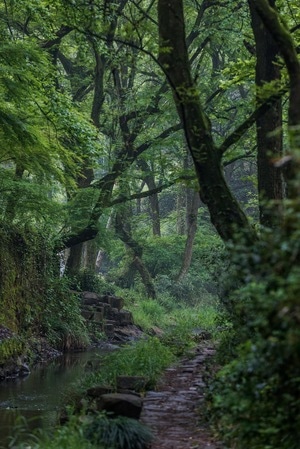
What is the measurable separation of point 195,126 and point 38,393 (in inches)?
215

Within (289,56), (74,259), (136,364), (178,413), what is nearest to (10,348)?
(136,364)

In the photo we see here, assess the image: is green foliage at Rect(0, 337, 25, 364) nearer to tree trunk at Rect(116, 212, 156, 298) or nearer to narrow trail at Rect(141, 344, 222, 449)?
narrow trail at Rect(141, 344, 222, 449)

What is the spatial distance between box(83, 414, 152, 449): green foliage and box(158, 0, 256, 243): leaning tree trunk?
8.96 ft

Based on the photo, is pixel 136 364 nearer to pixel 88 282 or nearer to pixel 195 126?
pixel 195 126

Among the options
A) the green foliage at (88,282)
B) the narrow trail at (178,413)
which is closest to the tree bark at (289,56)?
the narrow trail at (178,413)

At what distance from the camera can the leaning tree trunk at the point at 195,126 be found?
7.95 m

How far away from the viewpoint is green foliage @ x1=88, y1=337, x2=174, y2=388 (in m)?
9.03

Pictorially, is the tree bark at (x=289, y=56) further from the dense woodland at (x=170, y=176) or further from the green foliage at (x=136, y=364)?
the green foliage at (x=136, y=364)

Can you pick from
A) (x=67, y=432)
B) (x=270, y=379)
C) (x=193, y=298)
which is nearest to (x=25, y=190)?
(x=67, y=432)

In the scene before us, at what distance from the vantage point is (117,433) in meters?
5.90

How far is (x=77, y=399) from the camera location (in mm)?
8016

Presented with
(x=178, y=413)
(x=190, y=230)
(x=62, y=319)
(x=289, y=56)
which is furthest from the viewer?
(x=190, y=230)

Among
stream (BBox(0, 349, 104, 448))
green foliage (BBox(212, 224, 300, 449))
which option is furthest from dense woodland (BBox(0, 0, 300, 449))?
stream (BBox(0, 349, 104, 448))

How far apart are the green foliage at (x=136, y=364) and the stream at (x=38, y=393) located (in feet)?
2.48
